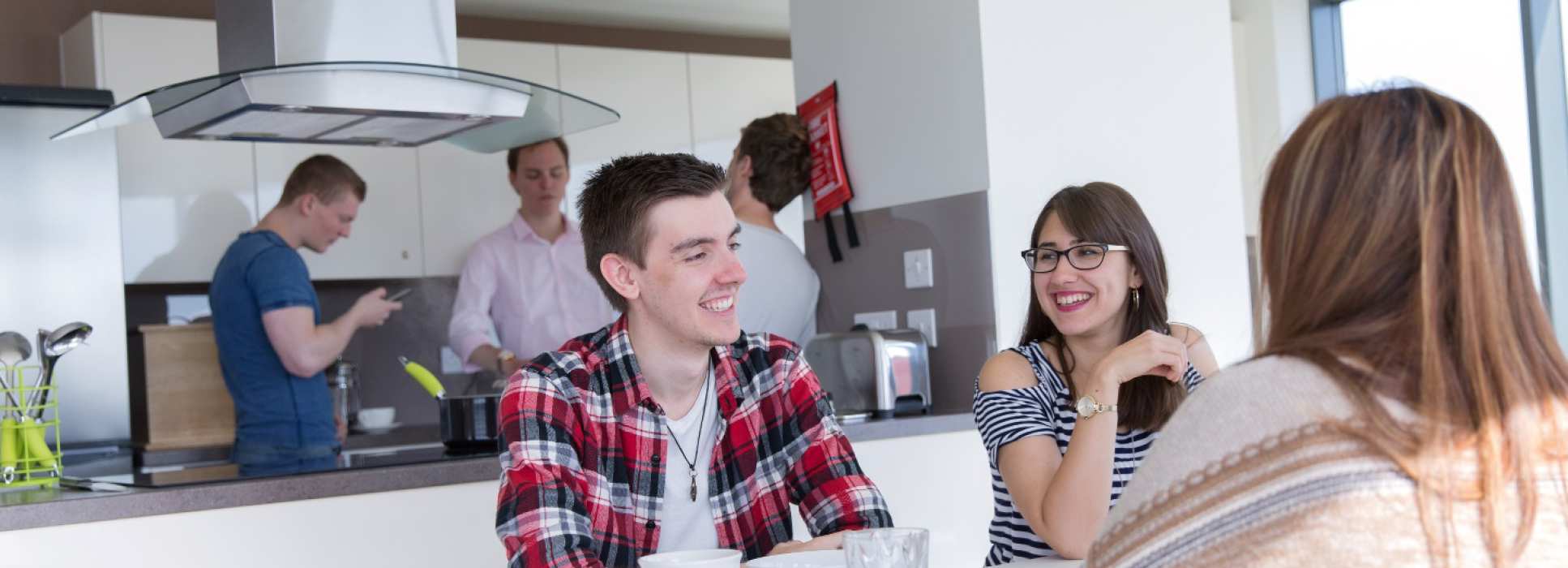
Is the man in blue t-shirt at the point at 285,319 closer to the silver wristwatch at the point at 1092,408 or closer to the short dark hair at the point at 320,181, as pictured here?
the short dark hair at the point at 320,181

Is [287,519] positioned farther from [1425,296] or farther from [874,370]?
[1425,296]

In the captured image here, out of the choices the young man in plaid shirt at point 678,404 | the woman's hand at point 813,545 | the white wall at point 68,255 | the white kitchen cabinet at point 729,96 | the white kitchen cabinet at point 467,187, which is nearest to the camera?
the woman's hand at point 813,545

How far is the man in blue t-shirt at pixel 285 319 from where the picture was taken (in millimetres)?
3064

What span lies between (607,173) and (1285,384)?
112cm

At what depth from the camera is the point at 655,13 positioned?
17.8 feet

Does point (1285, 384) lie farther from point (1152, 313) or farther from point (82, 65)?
point (82, 65)

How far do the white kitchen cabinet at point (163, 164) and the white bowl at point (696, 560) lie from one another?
11.2 feet

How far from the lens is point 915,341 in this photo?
312 cm

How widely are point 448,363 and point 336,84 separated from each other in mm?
2999

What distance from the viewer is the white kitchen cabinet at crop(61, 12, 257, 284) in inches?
168

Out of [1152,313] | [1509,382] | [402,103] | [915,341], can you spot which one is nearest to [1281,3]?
[915,341]

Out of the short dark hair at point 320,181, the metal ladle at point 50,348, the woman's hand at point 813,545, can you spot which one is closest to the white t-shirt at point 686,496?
the woman's hand at point 813,545

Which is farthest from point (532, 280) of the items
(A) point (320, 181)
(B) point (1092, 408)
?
(B) point (1092, 408)

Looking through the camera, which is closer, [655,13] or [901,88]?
[901,88]
